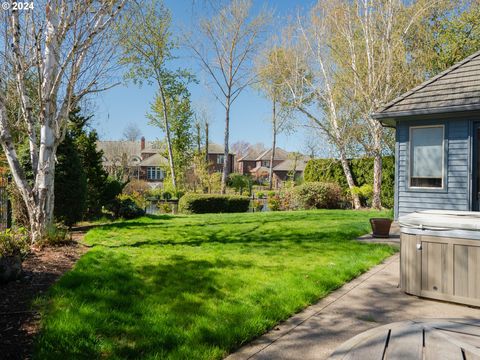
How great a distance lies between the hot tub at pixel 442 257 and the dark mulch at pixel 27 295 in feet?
12.8

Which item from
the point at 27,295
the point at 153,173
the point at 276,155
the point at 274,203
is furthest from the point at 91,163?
the point at 276,155

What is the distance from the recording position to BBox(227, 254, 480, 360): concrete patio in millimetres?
2992

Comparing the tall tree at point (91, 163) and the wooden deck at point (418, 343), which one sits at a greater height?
the tall tree at point (91, 163)

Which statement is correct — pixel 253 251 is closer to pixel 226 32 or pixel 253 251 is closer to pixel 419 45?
pixel 419 45

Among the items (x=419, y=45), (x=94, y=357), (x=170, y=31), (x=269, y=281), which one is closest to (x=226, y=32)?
(x=170, y=31)

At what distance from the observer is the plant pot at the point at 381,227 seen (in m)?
8.34

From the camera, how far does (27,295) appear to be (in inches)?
158

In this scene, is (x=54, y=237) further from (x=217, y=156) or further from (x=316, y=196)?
(x=217, y=156)

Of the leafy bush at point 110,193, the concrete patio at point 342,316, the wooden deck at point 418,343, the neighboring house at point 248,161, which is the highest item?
the neighboring house at point 248,161

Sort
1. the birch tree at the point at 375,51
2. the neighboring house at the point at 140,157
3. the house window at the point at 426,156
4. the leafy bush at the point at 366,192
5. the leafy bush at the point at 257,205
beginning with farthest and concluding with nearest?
1. the neighboring house at the point at 140,157
2. the leafy bush at the point at 257,205
3. the leafy bush at the point at 366,192
4. the birch tree at the point at 375,51
5. the house window at the point at 426,156

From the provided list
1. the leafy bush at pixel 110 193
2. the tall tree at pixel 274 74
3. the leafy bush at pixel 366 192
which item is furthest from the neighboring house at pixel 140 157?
the leafy bush at pixel 366 192

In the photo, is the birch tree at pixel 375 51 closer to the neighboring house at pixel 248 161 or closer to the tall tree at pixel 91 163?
the tall tree at pixel 91 163

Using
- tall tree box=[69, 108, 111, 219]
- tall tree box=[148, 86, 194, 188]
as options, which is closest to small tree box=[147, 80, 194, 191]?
tall tree box=[148, 86, 194, 188]

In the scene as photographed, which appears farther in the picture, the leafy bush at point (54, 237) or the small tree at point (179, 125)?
the small tree at point (179, 125)
